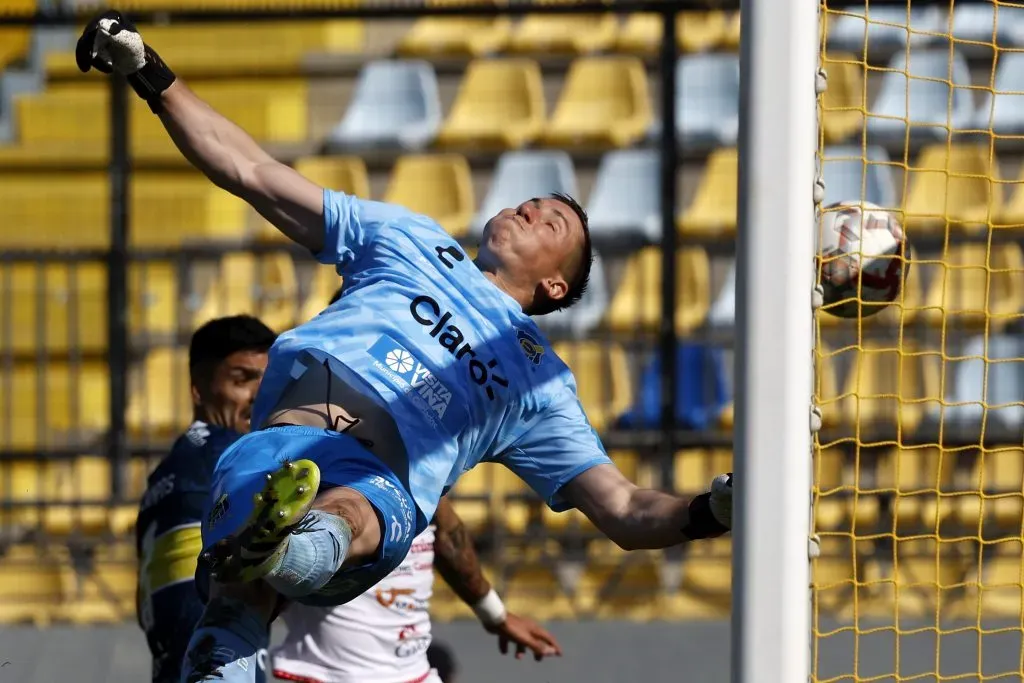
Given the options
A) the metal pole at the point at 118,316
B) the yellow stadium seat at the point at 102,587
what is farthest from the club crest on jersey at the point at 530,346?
the metal pole at the point at 118,316

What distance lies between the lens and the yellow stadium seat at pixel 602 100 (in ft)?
27.8

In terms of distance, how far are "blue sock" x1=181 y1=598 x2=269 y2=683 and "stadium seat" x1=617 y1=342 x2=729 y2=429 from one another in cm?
451

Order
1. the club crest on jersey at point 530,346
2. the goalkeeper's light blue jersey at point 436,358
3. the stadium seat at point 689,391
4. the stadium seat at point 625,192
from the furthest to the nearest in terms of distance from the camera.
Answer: the stadium seat at point 625,192
the stadium seat at point 689,391
the club crest on jersey at point 530,346
the goalkeeper's light blue jersey at point 436,358

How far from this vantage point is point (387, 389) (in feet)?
9.96

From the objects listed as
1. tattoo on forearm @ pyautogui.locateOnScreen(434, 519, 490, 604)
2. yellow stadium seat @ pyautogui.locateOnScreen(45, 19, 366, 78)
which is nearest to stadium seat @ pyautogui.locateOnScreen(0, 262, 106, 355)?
yellow stadium seat @ pyautogui.locateOnScreen(45, 19, 366, 78)

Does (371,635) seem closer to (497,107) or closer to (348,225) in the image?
(348,225)

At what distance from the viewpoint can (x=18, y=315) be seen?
7.67 m

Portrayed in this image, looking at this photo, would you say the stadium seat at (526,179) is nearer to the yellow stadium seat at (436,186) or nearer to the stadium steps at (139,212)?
the yellow stadium seat at (436,186)

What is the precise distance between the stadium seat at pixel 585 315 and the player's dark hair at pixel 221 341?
133 inches

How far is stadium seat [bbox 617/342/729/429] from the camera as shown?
7.12 meters

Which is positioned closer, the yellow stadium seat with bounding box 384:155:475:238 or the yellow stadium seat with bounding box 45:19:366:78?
the yellow stadium seat with bounding box 384:155:475:238

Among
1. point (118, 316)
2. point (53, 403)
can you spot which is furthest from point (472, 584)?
point (53, 403)

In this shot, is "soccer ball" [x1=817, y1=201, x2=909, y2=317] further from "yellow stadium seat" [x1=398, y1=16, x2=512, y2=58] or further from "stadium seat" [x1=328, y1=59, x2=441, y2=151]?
"yellow stadium seat" [x1=398, y1=16, x2=512, y2=58]

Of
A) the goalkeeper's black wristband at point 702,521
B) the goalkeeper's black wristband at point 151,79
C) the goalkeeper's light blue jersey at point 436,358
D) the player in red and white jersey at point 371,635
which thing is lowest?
the player in red and white jersey at point 371,635
